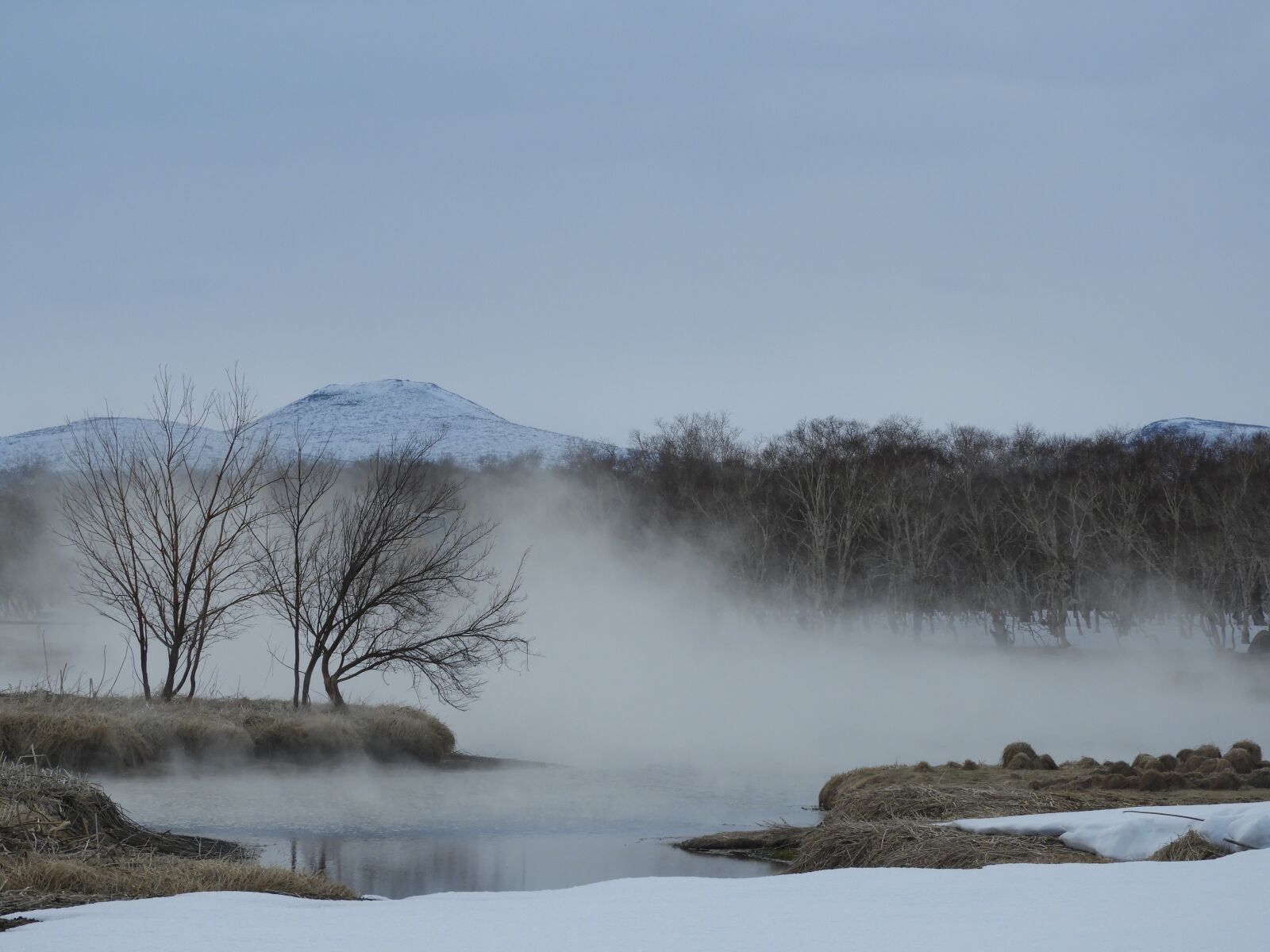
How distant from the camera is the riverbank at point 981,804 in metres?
8.91

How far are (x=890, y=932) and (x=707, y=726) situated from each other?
2868 cm

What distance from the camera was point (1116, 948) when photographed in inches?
166

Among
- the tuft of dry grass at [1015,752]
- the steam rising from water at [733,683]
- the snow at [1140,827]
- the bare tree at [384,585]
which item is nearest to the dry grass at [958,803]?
the snow at [1140,827]

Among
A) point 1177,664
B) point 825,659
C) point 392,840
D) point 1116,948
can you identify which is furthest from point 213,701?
point 1177,664

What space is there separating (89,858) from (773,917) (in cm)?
602

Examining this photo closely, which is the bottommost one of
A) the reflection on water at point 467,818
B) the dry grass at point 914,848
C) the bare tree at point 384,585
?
the reflection on water at point 467,818

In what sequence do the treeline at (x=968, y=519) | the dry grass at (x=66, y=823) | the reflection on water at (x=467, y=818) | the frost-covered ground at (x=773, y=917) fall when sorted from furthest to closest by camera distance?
the treeline at (x=968, y=519)
the reflection on water at (x=467, y=818)
the dry grass at (x=66, y=823)
the frost-covered ground at (x=773, y=917)

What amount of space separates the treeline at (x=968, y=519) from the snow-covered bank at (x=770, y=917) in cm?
4704

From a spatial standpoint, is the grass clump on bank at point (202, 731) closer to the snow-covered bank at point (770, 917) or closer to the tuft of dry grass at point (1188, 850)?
the snow-covered bank at point (770, 917)

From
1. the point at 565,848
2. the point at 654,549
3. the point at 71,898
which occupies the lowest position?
the point at 565,848

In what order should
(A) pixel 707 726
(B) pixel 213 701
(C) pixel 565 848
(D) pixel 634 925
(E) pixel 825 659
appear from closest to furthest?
(D) pixel 634 925, (C) pixel 565 848, (B) pixel 213 701, (A) pixel 707 726, (E) pixel 825 659

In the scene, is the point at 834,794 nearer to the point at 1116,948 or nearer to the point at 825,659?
the point at 1116,948

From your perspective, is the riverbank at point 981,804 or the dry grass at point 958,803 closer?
the riverbank at point 981,804

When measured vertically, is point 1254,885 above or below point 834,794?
above
